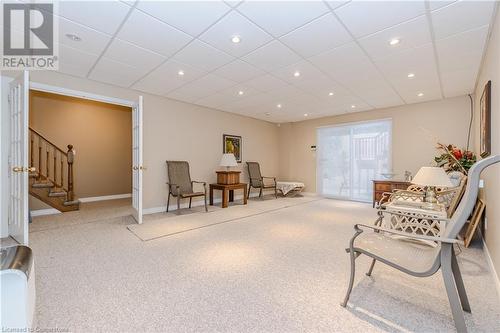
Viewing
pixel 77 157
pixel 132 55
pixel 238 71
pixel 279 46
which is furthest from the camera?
pixel 77 157

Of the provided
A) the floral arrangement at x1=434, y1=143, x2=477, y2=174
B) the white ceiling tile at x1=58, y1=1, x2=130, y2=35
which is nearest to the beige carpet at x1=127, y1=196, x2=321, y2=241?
the white ceiling tile at x1=58, y1=1, x2=130, y2=35

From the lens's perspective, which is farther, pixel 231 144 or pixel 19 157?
pixel 231 144

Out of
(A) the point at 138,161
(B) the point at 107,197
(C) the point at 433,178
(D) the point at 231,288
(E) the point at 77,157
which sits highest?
(E) the point at 77,157

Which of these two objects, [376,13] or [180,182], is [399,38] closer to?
[376,13]

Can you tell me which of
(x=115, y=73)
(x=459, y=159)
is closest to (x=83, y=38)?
(x=115, y=73)

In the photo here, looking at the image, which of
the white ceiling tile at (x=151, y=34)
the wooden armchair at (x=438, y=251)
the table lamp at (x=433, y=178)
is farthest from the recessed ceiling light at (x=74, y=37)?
the table lamp at (x=433, y=178)

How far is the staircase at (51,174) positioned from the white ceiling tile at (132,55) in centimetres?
282

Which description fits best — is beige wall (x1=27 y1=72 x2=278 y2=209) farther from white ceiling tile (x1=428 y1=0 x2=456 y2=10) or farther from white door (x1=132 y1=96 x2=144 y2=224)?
white ceiling tile (x1=428 y1=0 x2=456 y2=10)

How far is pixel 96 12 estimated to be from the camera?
211 cm

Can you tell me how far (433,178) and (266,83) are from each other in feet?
9.02

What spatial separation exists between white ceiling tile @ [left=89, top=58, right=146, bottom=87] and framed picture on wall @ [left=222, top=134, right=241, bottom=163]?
8.70 ft

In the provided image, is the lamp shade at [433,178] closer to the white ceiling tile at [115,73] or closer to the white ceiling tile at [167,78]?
the white ceiling tile at [167,78]

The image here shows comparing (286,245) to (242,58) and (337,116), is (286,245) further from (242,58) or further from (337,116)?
(337,116)

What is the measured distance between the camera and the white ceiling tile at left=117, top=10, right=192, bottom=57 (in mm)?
2226
